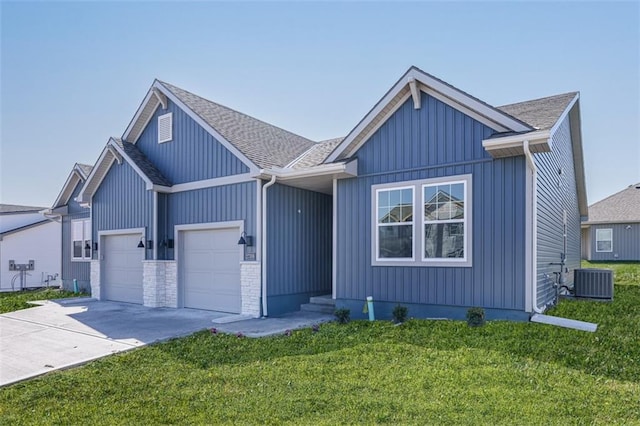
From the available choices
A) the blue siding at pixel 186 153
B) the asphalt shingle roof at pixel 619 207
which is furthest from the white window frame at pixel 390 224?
the asphalt shingle roof at pixel 619 207

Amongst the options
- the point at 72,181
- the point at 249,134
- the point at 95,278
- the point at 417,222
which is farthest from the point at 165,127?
the point at 417,222

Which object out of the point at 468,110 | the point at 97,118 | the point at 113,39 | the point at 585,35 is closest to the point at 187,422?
the point at 468,110

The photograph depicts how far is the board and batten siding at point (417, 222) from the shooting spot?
7.68 m

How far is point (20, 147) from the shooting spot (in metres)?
15.3

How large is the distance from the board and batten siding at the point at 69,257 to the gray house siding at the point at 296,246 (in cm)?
962

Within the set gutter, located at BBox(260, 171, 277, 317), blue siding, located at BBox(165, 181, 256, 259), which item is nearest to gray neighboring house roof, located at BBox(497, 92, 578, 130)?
gutter, located at BBox(260, 171, 277, 317)

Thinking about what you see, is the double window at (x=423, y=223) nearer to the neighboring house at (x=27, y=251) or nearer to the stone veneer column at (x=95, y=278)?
the stone veneer column at (x=95, y=278)

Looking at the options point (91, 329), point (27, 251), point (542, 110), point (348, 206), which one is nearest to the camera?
point (91, 329)

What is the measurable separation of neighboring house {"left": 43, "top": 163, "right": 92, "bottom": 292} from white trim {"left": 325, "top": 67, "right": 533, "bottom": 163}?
11.7 meters

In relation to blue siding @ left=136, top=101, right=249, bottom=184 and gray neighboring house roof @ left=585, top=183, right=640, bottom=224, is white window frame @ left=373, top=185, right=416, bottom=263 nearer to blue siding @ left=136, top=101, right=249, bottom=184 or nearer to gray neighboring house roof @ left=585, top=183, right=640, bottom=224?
blue siding @ left=136, top=101, right=249, bottom=184

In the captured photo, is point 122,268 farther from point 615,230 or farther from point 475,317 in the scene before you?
point 615,230

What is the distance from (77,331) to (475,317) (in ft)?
25.6

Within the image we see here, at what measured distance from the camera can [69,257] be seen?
1716 cm

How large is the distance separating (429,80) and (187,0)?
20.8ft
